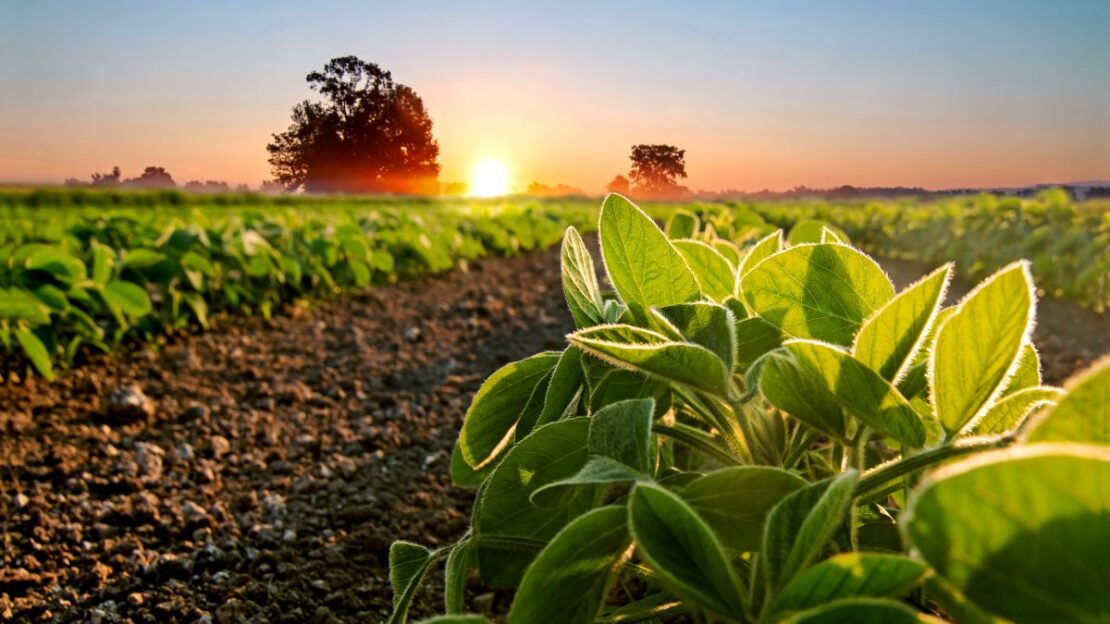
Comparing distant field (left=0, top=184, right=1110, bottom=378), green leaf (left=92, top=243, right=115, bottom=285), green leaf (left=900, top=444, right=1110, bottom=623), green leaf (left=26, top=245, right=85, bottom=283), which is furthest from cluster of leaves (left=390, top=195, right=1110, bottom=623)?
green leaf (left=92, top=243, right=115, bottom=285)

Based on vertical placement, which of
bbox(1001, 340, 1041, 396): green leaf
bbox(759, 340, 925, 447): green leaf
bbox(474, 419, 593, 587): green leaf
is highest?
bbox(759, 340, 925, 447): green leaf

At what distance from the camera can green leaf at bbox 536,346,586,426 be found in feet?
2.77

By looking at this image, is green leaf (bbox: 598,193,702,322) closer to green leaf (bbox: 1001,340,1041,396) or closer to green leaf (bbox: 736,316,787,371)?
green leaf (bbox: 736,316,787,371)

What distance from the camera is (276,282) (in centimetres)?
536

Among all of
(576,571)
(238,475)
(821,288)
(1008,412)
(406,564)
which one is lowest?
(238,475)

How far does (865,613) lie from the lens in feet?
1.46

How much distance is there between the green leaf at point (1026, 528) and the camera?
0.36m

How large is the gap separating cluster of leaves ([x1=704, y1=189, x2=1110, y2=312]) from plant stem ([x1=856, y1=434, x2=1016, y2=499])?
3.88 m

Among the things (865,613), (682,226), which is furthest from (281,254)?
(865,613)

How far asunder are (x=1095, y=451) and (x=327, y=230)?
630 centimetres

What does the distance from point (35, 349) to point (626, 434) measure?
3320 mm

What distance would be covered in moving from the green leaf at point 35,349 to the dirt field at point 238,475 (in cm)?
16

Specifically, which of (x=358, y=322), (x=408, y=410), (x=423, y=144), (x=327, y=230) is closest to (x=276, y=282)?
(x=358, y=322)

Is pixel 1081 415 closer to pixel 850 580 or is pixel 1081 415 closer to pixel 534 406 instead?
pixel 850 580
